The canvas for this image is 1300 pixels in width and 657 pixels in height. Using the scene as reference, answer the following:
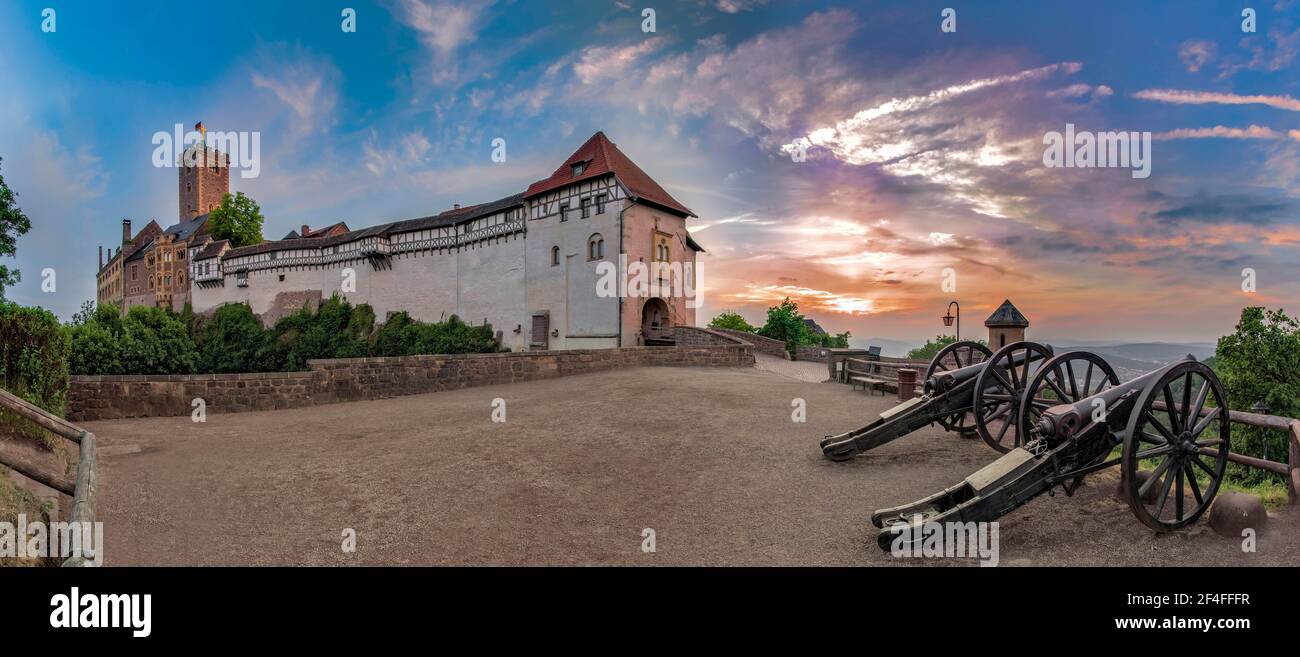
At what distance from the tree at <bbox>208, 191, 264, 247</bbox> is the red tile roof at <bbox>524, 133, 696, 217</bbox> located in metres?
41.3

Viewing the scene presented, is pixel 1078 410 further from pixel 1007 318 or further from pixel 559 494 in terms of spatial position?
pixel 1007 318

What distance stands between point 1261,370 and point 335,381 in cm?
3281

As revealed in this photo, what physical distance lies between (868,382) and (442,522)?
10.6 metres

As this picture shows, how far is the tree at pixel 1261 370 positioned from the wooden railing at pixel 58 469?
98.3ft

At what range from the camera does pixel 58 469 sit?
233 inches

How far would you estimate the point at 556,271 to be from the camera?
27.7m

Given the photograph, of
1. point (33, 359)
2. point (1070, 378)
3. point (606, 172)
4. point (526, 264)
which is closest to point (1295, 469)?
point (1070, 378)

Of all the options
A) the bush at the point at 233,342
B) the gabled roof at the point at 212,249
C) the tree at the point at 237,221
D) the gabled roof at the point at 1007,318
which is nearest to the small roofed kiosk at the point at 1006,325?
the gabled roof at the point at 1007,318

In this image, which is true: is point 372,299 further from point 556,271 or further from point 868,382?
point 868,382

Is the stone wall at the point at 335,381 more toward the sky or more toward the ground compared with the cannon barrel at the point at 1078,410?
more toward the ground

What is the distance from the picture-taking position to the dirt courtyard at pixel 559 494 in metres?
4.21

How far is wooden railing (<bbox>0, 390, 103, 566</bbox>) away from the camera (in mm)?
3924

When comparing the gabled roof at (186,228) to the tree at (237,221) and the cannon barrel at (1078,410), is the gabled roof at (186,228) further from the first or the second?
the cannon barrel at (1078,410)
